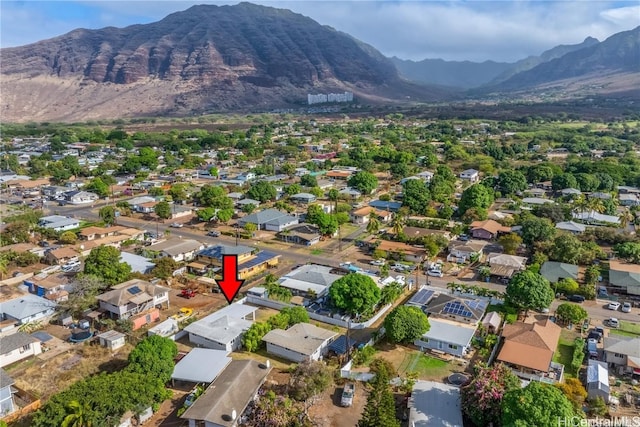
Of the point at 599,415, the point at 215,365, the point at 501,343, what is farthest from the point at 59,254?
the point at 599,415

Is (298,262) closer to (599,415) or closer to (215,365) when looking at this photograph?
(215,365)

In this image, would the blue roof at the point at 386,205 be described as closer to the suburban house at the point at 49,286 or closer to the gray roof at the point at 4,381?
the suburban house at the point at 49,286

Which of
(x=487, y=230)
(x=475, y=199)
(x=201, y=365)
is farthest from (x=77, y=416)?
(x=475, y=199)

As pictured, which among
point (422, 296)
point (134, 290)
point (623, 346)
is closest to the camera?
point (623, 346)

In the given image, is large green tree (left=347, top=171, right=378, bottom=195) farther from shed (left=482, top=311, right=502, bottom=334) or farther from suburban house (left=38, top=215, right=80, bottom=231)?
shed (left=482, top=311, right=502, bottom=334)

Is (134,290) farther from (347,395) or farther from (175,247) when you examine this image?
(347,395)

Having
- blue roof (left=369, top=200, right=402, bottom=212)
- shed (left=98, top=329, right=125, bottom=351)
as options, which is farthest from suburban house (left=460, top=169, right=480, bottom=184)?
shed (left=98, top=329, right=125, bottom=351)
